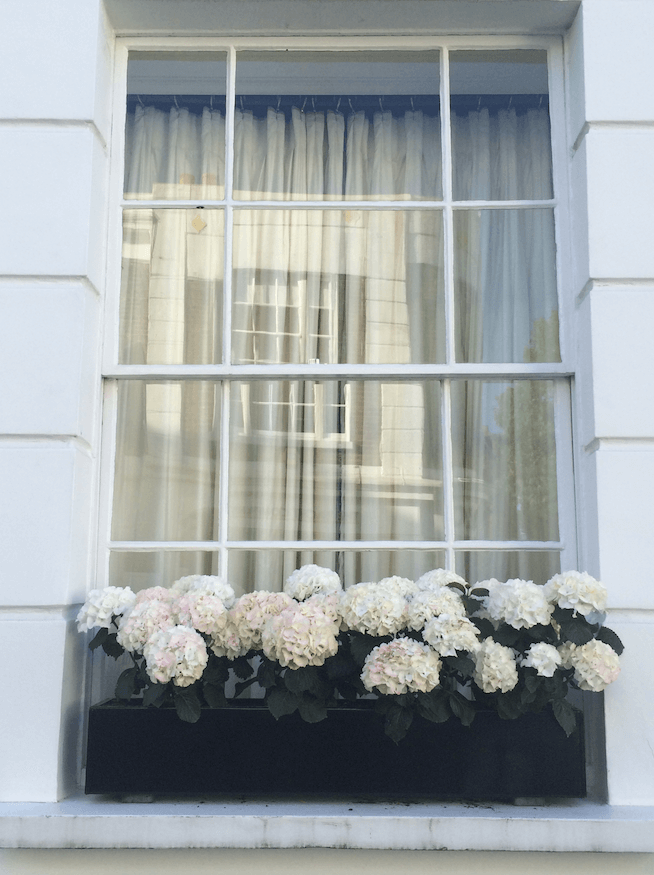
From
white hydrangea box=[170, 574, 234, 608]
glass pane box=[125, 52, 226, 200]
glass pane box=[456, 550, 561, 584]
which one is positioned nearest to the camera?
white hydrangea box=[170, 574, 234, 608]

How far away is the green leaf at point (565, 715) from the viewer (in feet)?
6.78

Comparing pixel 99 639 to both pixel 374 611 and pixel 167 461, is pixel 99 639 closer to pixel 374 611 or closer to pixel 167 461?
pixel 167 461

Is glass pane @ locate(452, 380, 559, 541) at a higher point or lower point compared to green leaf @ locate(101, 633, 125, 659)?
higher

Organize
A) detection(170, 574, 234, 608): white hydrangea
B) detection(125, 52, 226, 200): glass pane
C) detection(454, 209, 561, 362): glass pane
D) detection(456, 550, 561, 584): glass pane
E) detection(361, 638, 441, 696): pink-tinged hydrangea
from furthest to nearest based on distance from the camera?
1. detection(125, 52, 226, 200): glass pane
2. detection(454, 209, 561, 362): glass pane
3. detection(456, 550, 561, 584): glass pane
4. detection(170, 574, 234, 608): white hydrangea
5. detection(361, 638, 441, 696): pink-tinged hydrangea

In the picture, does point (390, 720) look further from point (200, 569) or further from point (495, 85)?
point (495, 85)

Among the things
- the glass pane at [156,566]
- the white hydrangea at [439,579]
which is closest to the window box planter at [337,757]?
the white hydrangea at [439,579]

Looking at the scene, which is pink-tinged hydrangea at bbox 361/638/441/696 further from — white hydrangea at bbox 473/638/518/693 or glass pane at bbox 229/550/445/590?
glass pane at bbox 229/550/445/590

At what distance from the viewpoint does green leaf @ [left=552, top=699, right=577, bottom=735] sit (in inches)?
81.4

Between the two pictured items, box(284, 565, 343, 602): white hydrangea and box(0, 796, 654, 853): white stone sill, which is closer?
box(0, 796, 654, 853): white stone sill

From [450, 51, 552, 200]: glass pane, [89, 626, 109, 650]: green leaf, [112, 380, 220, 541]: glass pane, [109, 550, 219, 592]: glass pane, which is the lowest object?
[89, 626, 109, 650]: green leaf

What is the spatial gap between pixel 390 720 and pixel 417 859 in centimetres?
38

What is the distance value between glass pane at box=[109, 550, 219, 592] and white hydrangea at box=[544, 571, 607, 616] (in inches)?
40.6

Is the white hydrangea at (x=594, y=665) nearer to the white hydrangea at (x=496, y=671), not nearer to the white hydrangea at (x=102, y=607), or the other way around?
the white hydrangea at (x=496, y=671)

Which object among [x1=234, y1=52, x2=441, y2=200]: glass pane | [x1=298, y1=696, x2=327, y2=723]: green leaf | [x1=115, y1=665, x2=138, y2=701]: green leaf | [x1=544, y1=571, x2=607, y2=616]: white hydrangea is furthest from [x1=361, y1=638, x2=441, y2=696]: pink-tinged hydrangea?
[x1=234, y1=52, x2=441, y2=200]: glass pane
